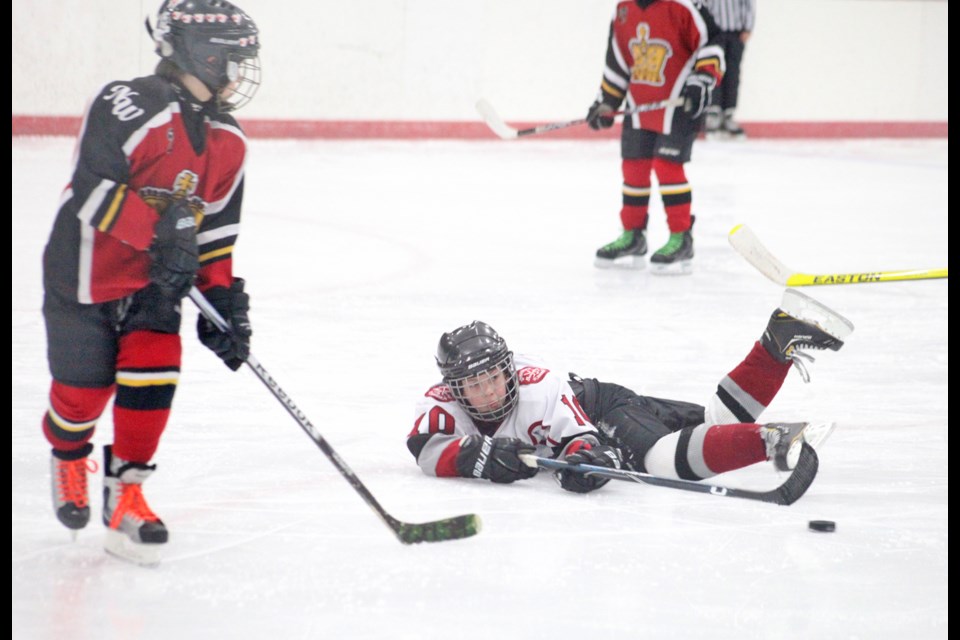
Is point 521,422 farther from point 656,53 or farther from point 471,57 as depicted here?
point 471,57

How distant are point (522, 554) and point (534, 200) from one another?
450 cm

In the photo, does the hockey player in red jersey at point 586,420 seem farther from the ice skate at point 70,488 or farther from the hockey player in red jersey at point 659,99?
the hockey player in red jersey at point 659,99

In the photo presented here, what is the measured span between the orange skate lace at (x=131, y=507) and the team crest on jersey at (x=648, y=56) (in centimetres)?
326

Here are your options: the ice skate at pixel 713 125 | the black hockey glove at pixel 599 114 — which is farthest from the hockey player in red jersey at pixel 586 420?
the ice skate at pixel 713 125

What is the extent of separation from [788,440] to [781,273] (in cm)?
60

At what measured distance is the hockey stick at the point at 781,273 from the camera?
2.83 meters

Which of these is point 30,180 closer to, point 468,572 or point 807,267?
point 807,267

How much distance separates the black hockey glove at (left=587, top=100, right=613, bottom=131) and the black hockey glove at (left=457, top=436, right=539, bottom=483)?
2.79m

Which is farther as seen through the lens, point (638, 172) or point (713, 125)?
point (713, 125)

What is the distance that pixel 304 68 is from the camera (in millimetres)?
8266

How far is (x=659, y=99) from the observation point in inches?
200

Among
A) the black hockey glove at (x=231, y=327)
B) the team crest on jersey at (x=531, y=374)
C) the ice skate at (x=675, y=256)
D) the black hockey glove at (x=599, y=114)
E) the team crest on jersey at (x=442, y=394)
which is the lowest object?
the ice skate at (x=675, y=256)

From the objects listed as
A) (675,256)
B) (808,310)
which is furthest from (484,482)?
(675,256)
